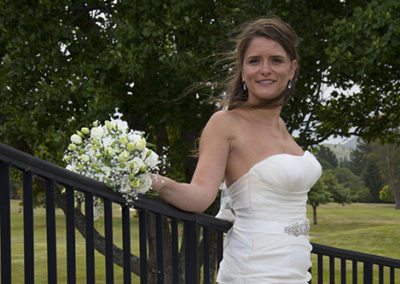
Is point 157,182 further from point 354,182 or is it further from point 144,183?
point 354,182

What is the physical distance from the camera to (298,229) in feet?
8.92

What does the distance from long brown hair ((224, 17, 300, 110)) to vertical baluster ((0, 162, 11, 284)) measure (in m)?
1.00

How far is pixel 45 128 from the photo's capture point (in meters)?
7.14

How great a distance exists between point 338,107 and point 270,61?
6.82 m

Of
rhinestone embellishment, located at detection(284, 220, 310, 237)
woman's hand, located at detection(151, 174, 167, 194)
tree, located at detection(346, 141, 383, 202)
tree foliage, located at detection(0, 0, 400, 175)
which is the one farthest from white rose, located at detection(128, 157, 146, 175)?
tree, located at detection(346, 141, 383, 202)

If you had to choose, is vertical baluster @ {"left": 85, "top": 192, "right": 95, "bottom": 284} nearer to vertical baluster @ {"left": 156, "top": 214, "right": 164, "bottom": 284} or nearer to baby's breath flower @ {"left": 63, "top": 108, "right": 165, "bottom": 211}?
baby's breath flower @ {"left": 63, "top": 108, "right": 165, "bottom": 211}

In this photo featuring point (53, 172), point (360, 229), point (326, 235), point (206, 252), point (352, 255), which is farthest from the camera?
point (326, 235)

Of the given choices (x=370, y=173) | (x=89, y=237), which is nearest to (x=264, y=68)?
(x=89, y=237)

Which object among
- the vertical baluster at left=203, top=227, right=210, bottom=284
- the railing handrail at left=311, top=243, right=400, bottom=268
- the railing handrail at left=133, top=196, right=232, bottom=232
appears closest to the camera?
the railing handrail at left=133, top=196, right=232, bottom=232

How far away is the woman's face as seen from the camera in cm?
272

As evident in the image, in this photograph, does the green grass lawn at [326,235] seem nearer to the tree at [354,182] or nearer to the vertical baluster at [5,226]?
the tree at [354,182]

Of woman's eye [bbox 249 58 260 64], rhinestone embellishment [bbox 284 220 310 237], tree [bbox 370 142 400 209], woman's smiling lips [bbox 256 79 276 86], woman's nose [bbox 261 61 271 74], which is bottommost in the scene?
tree [bbox 370 142 400 209]

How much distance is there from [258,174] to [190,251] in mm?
461

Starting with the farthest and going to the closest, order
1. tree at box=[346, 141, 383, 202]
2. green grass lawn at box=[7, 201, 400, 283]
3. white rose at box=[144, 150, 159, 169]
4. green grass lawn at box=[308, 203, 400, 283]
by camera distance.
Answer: tree at box=[346, 141, 383, 202], green grass lawn at box=[308, 203, 400, 283], green grass lawn at box=[7, 201, 400, 283], white rose at box=[144, 150, 159, 169]
